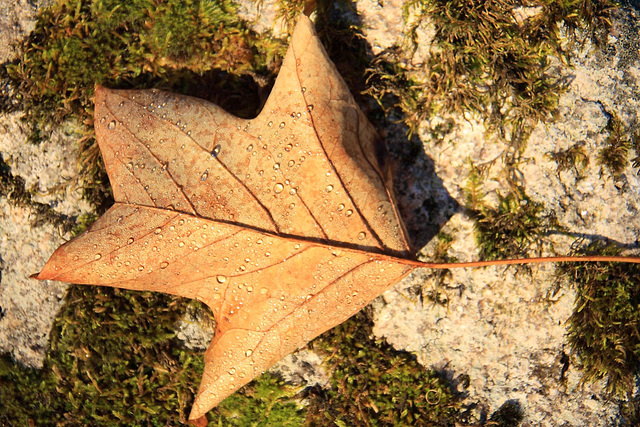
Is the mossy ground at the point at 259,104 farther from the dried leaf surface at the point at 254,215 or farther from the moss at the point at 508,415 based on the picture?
the dried leaf surface at the point at 254,215

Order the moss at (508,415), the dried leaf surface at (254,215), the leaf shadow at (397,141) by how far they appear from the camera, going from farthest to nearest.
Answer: the moss at (508,415), the leaf shadow at (397,141), the dried leaf surface at (254,215)

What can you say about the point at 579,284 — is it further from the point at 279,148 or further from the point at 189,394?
the point at 189,394

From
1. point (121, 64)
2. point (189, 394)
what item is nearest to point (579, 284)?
point (189, 394)

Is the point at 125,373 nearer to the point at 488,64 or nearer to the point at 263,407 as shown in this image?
the point at 263,407

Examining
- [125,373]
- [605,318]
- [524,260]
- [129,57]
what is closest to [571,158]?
[524,260]

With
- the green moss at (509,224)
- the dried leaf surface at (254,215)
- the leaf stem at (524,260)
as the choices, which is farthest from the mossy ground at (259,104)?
the dried leaf surface at (254,215)

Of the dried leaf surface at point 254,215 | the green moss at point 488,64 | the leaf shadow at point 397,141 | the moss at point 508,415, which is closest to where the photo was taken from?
the dried leaf surface at point 254,215

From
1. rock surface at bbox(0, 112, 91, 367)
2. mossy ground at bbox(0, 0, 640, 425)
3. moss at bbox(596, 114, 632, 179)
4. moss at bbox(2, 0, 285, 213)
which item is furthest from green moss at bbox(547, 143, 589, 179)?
rock surface at bbox(0, 112, 91, 367)
